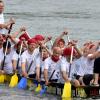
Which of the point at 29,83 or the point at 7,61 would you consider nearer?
the point at 29,83

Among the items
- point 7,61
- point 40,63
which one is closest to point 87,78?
point 40,63

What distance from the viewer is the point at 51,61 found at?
17547 millimetres

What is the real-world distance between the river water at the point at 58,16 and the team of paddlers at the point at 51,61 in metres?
9.26

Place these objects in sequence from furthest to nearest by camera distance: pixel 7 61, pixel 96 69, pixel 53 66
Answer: pixel 7 61, pixel 53 66, pixel 96 69

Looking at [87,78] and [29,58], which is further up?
[29,58]

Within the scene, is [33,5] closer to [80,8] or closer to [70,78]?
[80,8]

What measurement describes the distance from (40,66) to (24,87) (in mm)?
889

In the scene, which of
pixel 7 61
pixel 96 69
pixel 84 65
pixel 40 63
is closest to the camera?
pixel 96 69

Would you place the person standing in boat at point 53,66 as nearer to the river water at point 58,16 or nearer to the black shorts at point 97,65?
the black shorts at point 97,65

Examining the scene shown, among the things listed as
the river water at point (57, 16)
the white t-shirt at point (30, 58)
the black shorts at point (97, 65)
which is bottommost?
the black shorts at point (97, 65)

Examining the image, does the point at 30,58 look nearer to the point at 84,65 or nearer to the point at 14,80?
the point at 14,80

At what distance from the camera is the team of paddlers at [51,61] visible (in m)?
16.7

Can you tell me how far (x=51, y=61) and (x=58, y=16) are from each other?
23.9m

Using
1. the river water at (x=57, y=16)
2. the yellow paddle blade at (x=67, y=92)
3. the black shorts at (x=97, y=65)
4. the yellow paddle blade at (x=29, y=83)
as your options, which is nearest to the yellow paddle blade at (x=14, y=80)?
the yellow paddle blade at (x=29, y=83)
